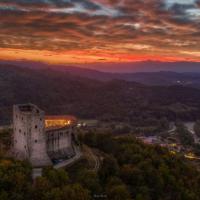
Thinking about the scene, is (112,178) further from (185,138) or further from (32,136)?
(185,138)

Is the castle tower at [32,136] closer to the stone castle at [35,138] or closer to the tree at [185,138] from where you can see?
the stone castle at [35,138]

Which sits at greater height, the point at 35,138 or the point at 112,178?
the point at 35,138

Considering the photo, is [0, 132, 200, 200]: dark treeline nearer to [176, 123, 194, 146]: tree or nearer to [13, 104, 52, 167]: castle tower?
[13, 104, 52, 167]: castle tower

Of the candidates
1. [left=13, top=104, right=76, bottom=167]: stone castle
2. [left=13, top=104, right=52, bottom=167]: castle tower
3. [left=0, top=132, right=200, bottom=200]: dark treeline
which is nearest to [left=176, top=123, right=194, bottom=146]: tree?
[left=0, top=132, right=200, bottom=200]: dark treeline

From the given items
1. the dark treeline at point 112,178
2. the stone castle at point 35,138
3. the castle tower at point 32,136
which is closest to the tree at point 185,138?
the dark treeline at point 112,178

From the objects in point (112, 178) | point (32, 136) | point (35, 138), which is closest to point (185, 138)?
point (112, 178)

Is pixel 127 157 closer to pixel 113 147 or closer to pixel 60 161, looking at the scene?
pixel 113 147

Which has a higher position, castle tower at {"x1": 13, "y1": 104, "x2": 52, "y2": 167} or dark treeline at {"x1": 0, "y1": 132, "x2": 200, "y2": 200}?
castle tower at {"x1": 13, "y1": 104, "x2": 52, "y2": 167}
